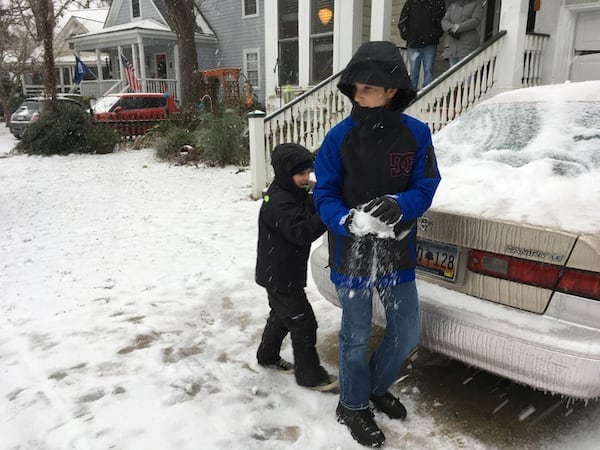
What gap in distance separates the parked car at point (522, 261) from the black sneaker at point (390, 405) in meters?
0.35

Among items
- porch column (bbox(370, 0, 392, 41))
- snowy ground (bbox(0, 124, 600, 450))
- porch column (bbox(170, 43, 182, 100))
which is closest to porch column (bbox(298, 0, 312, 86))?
porch column (bbox(370, 0, 392, 41))

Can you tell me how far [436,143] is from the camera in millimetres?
3357

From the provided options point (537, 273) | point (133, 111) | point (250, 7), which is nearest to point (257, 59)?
point (250, 7)

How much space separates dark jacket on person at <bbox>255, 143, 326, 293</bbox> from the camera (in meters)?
2.46

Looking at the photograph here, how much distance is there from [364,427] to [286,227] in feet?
3.30

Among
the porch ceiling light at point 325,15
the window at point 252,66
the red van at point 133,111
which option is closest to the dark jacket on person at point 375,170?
the porch ceiling light at point 325,15

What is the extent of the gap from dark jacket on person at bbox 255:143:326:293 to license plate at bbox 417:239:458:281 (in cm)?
56

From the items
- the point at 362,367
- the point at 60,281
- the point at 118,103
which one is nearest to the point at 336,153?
the point at 362,367

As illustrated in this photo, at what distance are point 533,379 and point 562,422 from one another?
0.63 metres

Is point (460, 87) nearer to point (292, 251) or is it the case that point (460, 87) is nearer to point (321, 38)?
point (321, 38)

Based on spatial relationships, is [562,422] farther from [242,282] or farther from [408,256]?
[242,282]

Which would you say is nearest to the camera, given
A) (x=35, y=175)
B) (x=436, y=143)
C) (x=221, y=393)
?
(x=221, y=393)

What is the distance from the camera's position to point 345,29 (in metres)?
10.2

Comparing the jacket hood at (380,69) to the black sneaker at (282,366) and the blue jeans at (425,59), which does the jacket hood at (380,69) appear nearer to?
the black sneaker at (282,366)
